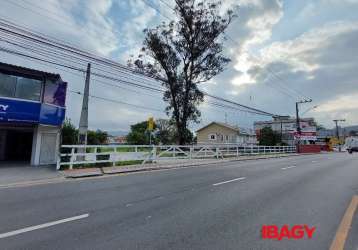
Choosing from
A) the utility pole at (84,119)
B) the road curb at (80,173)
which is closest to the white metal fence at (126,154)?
the utility pole at (84,119)

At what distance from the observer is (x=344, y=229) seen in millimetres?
5742

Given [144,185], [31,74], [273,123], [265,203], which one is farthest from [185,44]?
[273,123]

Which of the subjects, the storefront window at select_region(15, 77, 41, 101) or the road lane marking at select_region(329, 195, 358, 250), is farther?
the storefront window at select_region(15, 77, 41, 101)

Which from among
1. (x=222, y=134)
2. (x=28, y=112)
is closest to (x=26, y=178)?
(x=28, y=112)

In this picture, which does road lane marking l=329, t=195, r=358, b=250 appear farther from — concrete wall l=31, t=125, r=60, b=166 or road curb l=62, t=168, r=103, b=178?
concrete wall l=31, t=125, r=60, b=166

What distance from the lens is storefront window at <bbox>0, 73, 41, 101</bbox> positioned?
57.0ft

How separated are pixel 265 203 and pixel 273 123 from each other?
104017 mm

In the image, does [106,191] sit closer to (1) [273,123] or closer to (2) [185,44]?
(2) [185,44]

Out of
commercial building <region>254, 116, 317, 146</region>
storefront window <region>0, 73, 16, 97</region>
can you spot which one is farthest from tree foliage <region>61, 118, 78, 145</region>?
commercial building <region>254, 116, 317, 146</region>

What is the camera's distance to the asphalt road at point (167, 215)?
16.4ft

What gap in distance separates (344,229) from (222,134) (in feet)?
195

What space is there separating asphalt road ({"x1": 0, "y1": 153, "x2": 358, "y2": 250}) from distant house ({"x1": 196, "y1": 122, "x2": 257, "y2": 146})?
5298 cm

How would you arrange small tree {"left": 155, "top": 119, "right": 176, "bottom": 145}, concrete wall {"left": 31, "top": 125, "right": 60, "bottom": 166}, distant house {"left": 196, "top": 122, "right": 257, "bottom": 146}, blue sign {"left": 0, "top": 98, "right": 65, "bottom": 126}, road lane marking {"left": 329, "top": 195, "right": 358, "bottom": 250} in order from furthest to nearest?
small tree {"left": 155, "top": 119, "right": 176, "bottom": 145} → distant house {"left": 196, "top": 122, "right": 257, "bottom": 146} → concrete wall {"left": 31, "top": 125, "right": 60, "bottom": 166} → blue sign {"left": 0, "top": 98, "right": 65, "bottom": 126} → road lane marking {"left": 329, "top": 195, "right": 358, "bottom": 250}

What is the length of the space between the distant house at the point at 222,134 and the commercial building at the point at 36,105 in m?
47.0
